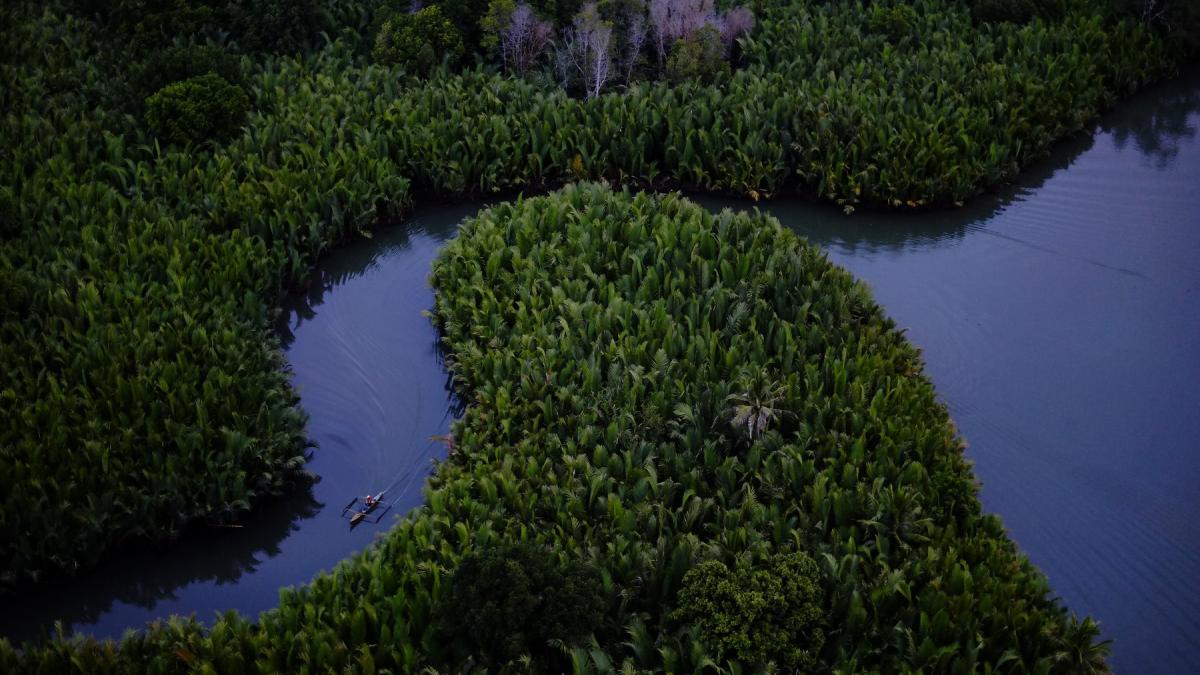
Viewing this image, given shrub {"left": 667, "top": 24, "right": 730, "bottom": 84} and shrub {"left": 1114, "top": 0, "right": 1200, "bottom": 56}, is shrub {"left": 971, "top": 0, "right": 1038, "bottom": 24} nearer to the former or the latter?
shrub {"left": 1114, "top": 0, "right": 1200, "bottom": 56}

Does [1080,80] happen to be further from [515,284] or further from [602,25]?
[515,284]

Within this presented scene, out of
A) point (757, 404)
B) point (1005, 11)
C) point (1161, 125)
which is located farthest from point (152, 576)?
point (1161, 125)

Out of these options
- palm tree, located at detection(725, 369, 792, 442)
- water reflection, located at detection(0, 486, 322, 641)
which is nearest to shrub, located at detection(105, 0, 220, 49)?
water reflection, located at detection(0, 486, 322, 641)

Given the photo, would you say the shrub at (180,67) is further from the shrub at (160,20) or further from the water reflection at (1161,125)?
the water reflection at (1161,125)

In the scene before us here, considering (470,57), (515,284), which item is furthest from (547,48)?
(515,284)

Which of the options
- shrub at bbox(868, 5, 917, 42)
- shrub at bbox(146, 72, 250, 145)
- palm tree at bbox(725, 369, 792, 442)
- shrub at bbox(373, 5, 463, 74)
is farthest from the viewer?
shrub at bbox(868, 5, 917, 42)

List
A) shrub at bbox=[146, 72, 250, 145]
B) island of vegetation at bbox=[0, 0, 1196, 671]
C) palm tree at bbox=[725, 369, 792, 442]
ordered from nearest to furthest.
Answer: island of vegetation at bbox=[0, 0, 1196, 671] < palm tree at bbox=[725, 369, 792, 442] < shrub at bbox=[146, 72, 250, 145]

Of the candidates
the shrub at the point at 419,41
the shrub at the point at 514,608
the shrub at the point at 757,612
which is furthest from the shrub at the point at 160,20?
the shrub at the point at 757,612

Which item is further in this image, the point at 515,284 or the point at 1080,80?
the point at 1080,80
